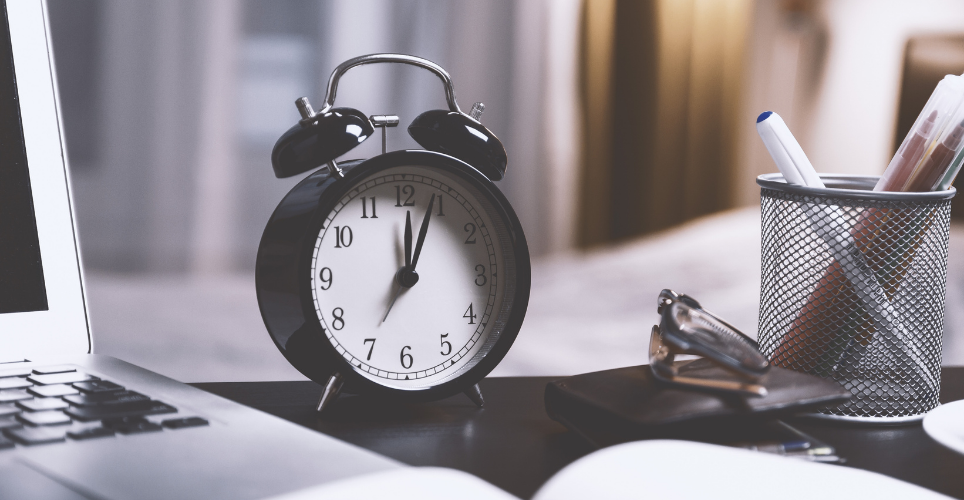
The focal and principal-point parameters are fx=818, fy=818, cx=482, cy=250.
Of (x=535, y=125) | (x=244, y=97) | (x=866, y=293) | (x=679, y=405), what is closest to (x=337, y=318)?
(x=679, y=405)

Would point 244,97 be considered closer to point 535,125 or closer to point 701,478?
point 535,125

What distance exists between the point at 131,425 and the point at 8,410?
0.08 metres

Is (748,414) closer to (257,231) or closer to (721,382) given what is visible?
(721,382)

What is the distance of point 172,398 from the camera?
0.47 metres

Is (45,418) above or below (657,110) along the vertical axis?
below

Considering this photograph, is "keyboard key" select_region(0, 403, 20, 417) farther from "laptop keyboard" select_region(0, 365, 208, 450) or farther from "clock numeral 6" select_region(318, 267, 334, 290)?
"clock numeral 6" select_region(318, 267, 334, 290)

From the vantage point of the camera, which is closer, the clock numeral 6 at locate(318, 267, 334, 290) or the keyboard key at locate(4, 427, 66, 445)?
the keyboard key at locate(4, 427, 66, 445)

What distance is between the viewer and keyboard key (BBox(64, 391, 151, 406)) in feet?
1.46

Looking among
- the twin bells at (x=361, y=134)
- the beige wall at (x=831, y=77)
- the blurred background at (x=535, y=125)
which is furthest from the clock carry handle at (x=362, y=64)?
the beige wall at (x=831, y=77)

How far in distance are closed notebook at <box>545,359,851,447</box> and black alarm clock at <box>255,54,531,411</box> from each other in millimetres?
104

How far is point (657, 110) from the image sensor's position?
2375mm

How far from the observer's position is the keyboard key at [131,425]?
403 mm

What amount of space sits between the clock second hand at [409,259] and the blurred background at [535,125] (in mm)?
1650

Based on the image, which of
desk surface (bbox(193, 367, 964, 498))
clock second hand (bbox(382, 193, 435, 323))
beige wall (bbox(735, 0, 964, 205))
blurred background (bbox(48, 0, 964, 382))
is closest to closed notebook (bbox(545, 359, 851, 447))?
desk surface (bbox(193, 367, 964, 498))
